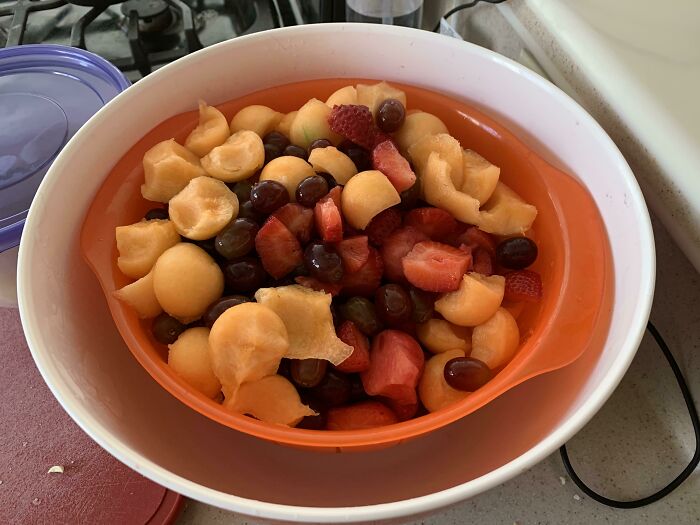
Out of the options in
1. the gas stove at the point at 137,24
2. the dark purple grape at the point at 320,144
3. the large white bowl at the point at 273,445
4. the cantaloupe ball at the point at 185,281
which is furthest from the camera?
the gas stove at the point at 137,24

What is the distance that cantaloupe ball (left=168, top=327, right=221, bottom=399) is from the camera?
0.66 meters

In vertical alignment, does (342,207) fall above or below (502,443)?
above

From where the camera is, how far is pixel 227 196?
0.76 metres

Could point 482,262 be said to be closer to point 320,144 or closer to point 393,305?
point 393,305

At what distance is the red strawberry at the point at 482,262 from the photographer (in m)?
0.74

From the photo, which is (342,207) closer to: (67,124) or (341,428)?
(341,428)

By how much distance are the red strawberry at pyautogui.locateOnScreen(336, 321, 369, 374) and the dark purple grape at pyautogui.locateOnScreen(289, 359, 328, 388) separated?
22 millimetres

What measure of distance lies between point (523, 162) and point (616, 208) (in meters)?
0.14

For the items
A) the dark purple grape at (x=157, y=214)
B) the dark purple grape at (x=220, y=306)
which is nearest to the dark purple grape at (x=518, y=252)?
the dark purple grape at (x=220, y=306)

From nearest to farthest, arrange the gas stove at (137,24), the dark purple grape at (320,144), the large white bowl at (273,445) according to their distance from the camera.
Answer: the large white bowl at (273,445)
the dark purple grape at (320,144)
the gas stove at (137,24)

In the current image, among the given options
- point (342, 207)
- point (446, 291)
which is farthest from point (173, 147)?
point (446, 291)

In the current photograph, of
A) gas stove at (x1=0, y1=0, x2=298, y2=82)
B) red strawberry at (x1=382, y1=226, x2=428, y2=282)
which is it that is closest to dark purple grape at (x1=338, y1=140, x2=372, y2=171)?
red strawberry at (x1=382, y1=226, x2=428, y2=282)

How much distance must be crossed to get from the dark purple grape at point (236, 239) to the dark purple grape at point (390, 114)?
0.76 ft

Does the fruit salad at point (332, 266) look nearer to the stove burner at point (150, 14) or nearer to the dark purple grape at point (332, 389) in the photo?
the dark purple grape at point (332, 389)
